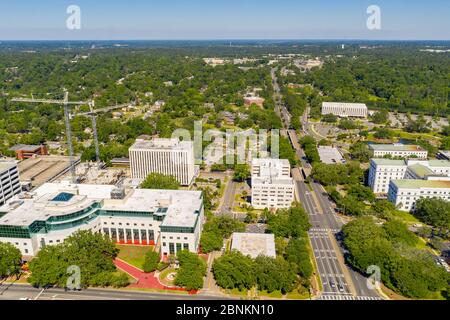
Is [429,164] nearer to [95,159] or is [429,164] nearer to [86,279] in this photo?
[86,279]

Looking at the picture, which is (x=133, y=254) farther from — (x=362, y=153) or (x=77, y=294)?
(x=362, y=153)

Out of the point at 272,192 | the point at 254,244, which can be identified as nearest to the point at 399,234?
the point at 254,244

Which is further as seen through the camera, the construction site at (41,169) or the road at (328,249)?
the construction site at (41,169)

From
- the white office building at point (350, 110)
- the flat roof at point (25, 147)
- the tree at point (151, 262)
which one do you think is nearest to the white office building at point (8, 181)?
the flat roof at point (25, 147)

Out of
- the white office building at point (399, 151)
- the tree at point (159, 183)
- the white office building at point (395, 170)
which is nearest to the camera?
the tree at point (159, 183)

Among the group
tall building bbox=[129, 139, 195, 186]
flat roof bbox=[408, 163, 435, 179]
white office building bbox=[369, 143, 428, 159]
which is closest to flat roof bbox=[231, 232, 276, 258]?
tall building bbox=[129, 139, 195, 186]

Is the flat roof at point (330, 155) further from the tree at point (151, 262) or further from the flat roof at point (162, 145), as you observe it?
the tree at point (151, 262)
